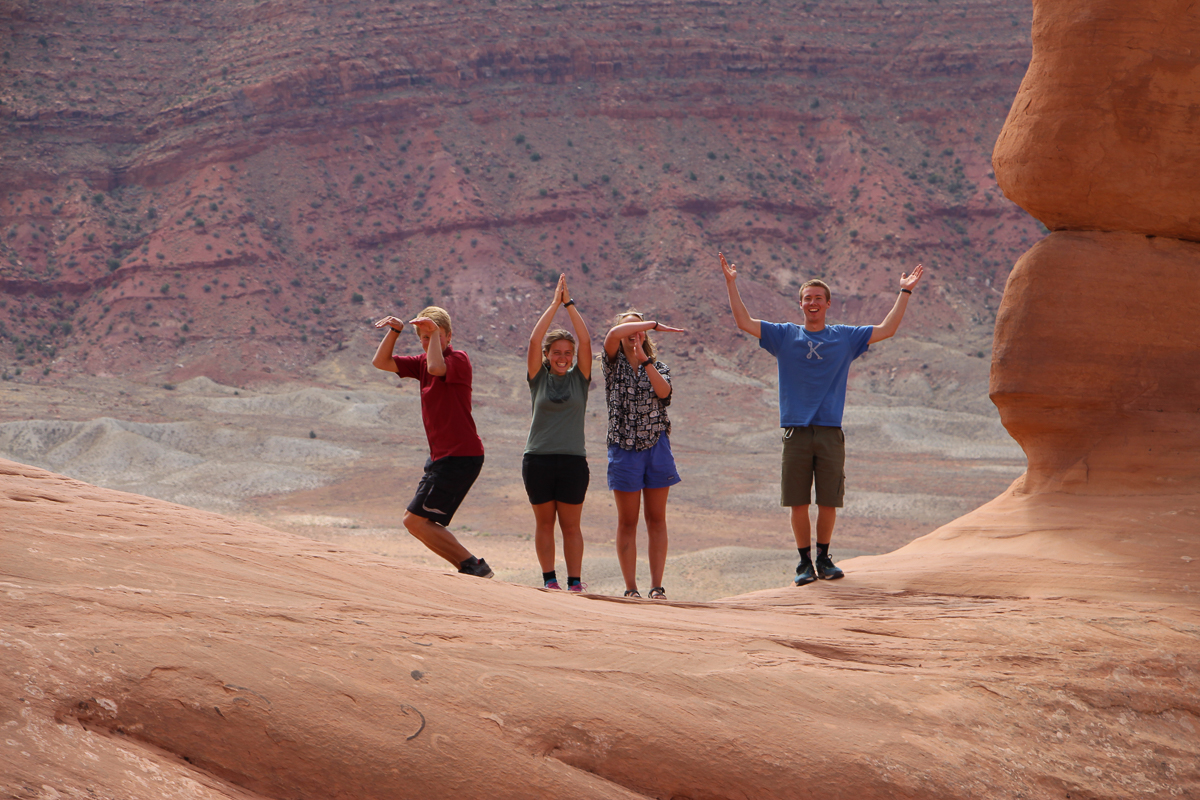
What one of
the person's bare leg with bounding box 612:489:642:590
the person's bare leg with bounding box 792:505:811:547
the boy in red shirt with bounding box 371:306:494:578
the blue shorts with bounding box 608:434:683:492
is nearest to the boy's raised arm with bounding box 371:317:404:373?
the boy in red shirt with bounding box 371:306:494:578

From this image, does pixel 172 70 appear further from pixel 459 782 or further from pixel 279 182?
pixel 459 782

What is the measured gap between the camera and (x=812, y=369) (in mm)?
5938

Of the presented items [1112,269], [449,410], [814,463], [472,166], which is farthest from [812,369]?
[472,166]

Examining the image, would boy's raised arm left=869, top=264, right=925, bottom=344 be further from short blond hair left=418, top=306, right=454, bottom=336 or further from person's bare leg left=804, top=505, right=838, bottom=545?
short blond hair left=418, top=306, right=454, bottom=336

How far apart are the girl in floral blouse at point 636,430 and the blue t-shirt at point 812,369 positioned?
2.24 feet

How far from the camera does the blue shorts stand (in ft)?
20.2

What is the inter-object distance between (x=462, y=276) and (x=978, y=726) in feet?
141

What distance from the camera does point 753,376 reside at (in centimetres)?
4125

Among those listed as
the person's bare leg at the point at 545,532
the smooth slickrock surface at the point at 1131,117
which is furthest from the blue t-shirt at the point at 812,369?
the smooth slickrock surface at the point at 1131,117

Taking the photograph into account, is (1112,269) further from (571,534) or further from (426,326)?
(426,326)

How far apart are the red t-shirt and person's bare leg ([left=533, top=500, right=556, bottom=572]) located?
21.0 inches

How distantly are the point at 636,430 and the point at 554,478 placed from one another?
0.63 m

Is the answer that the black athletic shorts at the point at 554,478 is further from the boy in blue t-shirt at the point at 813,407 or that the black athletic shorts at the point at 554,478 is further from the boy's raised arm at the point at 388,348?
the boy in blue t-shirt at the point at 813,407

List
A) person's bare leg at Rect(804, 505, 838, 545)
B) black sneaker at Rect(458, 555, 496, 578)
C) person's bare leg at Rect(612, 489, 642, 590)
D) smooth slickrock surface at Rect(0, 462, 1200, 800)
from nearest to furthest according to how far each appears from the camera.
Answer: smooth slickrock surface at Rect(0, 462, 1200, 800) < black sneaker at Rect(458, 555, 496, 578) < person's bare leg at Rect(804, 505, 838, 545) < person's bare leg at Rect(612, 489, 642, 590)
